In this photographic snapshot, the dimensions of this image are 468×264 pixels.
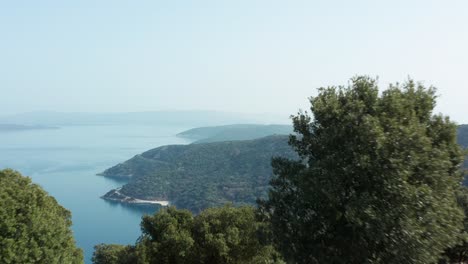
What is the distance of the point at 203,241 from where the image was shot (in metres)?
22.1

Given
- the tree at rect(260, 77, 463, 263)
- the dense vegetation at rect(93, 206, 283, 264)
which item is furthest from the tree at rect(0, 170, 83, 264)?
the tree at rect(260, 77, 463, 263)

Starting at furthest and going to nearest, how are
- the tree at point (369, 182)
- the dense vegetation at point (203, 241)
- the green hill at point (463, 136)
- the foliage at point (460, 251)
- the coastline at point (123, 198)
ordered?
1. the coastline at point (123, 198)
2. the green hill at point (463, 136)
3. the dense vegetation at point (203, 241)
4. the foliage at point (460, 251)
5. the tree at point (369, 182)

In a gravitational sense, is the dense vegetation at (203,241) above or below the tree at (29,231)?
below

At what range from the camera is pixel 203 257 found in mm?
21609

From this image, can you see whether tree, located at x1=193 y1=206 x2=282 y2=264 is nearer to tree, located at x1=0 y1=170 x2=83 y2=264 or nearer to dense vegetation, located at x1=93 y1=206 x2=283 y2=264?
dense vegetation, located at x1=93 y1=206 x2=283 y2=264

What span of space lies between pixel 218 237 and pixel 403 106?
1322 cm

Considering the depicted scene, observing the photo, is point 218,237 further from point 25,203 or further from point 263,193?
point 263,193

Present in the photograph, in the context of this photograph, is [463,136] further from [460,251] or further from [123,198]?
[123,198]

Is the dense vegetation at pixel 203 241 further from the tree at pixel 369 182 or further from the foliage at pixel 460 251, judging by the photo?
the foliage at pixel 460 251

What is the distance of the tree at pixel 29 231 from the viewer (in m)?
16.1

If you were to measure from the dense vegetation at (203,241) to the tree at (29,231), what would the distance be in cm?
439

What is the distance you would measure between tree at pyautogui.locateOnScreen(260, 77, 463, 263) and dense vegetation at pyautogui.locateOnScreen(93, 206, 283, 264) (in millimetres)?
7718

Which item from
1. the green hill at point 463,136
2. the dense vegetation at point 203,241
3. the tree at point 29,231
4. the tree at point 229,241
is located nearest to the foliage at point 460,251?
the dense vegetation at point 203,241

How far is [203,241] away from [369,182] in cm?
1300
